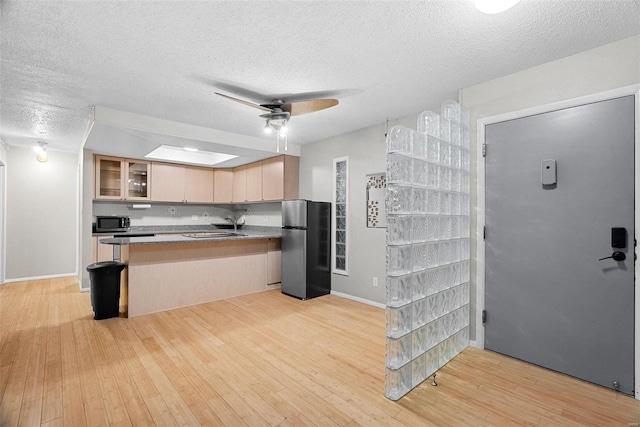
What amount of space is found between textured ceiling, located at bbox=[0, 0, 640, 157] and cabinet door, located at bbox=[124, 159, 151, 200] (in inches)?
80.8

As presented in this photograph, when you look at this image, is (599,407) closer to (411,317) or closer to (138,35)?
(411,317)

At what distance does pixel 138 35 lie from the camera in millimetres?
2045

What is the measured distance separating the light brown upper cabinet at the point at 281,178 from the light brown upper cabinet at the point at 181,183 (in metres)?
1.57

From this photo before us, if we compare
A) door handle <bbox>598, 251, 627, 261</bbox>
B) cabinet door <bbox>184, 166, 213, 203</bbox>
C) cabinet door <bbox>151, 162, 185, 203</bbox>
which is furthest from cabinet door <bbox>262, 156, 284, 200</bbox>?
door handle <bbox>598, 251, 627, 261</bbox>

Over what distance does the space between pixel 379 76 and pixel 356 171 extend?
183cm

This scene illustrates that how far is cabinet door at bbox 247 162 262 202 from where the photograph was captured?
5.64 m

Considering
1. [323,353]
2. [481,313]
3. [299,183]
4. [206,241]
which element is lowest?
[323,353]

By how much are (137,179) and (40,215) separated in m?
1.93

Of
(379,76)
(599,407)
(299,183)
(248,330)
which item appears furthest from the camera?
(299,183)

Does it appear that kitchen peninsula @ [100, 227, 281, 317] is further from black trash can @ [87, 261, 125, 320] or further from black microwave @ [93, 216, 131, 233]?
black microwave @ [93, 216, 131, 233]

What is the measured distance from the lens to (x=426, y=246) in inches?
92.0

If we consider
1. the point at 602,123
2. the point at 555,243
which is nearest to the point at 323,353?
the point at 555,243

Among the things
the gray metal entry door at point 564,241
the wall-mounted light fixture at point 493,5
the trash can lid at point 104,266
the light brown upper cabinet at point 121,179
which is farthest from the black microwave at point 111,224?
the wall-mounted light fixture at point 493,5

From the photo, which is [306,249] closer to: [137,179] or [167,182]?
[167,182]
